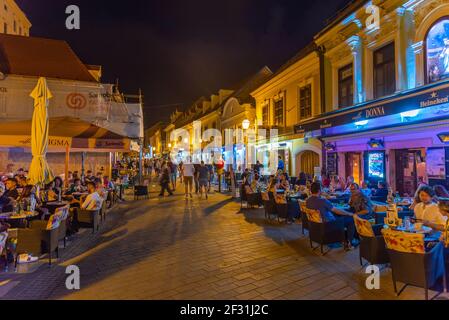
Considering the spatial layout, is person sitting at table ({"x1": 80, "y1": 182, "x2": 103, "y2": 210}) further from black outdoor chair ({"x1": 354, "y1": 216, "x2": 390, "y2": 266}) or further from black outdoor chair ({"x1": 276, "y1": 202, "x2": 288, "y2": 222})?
black outdoor chair ({"x1": 354, "y1": 216, "x2": 390, "y2": 266})

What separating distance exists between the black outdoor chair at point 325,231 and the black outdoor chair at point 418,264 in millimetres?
1767

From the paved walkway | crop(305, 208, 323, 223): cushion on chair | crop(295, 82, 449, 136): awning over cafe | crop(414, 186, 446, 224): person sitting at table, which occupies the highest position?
crop(295, 82, 449, 136): awning over cafe

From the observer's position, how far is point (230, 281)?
4316mm

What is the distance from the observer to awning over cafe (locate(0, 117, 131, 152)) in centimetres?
825

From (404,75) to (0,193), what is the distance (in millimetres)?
12443

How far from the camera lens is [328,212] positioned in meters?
5.75

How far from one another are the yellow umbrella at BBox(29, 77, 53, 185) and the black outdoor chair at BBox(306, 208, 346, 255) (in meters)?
6.24

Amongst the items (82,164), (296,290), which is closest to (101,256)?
(296,290)

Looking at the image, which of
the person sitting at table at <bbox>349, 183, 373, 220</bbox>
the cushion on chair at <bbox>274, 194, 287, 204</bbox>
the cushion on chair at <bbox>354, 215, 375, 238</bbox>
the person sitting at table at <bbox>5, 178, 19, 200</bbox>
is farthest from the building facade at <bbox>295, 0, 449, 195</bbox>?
the person sitting at table at <bbox>5, 178, 19, 200</bbox>

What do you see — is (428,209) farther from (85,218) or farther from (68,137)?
(68,137)

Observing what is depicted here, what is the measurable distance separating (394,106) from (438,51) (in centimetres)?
268

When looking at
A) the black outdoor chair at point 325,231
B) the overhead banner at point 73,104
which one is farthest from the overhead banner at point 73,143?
the black outdoor chair at point 325,231

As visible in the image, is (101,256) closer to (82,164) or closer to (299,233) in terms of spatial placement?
(299,233)

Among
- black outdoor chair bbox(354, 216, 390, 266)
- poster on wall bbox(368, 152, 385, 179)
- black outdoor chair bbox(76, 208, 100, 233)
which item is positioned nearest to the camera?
black outdoor chair bbox(354, 216, 390, 266)
